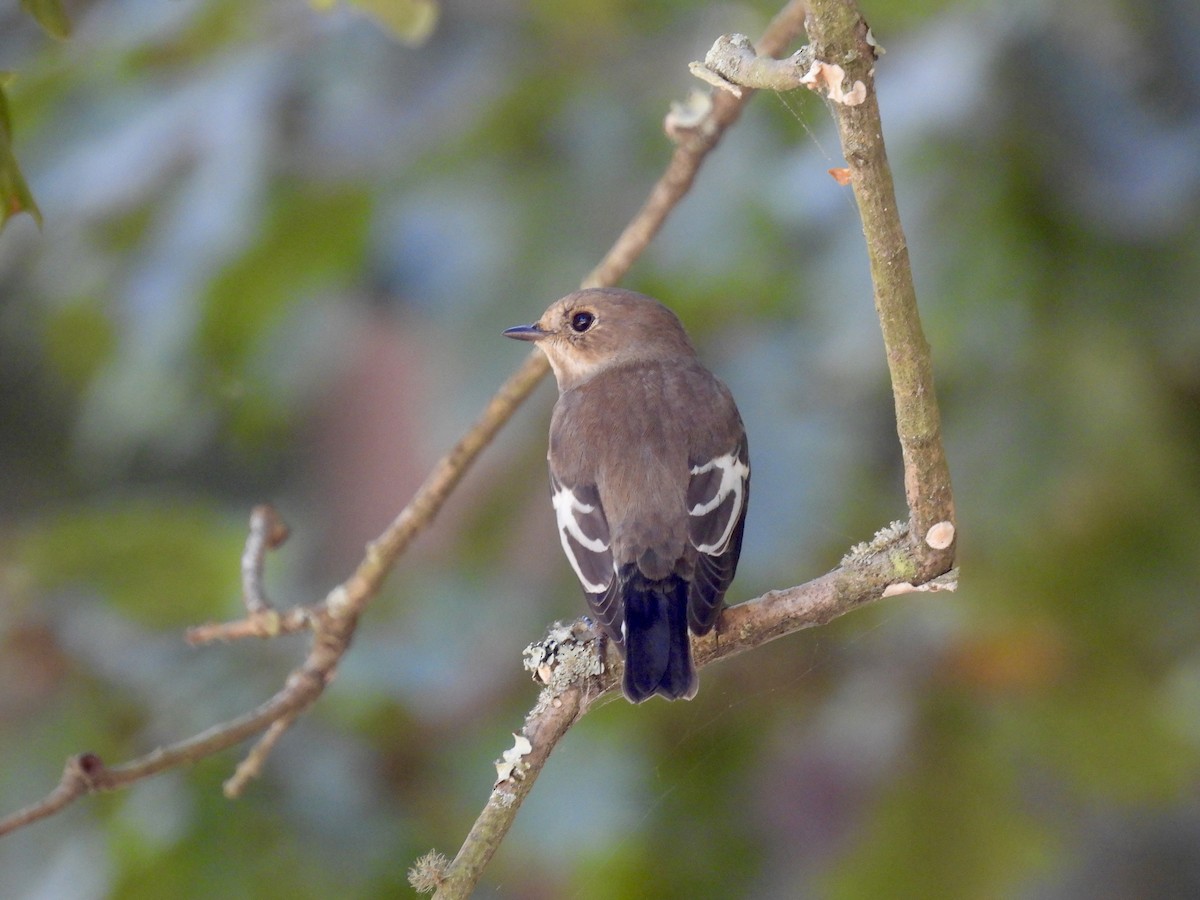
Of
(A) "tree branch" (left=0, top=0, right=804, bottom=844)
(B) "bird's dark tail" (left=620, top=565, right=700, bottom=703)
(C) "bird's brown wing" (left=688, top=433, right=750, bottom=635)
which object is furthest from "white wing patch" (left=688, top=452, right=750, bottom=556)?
(A) "tree branch" (left=0, top=0, right=804, bottom=844)

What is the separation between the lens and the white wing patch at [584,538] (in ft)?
10.3

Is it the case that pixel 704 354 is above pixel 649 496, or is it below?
above

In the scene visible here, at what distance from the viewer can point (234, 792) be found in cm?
308

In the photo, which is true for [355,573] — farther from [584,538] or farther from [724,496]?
[724,496]

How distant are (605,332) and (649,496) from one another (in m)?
0.78

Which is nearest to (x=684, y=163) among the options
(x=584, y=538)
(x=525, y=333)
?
(x=525, y=333)

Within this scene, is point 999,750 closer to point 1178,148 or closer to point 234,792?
point 1178,148

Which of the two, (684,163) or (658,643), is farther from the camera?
(684,163)

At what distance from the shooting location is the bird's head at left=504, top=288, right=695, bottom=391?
3.82 metres

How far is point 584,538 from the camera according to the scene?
323 centimetres

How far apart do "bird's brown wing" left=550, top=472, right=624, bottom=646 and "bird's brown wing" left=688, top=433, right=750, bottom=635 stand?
167 mm

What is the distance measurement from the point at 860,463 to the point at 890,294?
2021 millimetres

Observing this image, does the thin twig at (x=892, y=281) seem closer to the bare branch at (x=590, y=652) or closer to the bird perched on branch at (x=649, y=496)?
the bare branch at (x=590, y=652)

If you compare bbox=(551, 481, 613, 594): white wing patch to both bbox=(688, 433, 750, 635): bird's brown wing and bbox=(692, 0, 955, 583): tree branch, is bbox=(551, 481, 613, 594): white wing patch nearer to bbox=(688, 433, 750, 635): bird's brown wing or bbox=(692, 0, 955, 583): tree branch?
bbox=(688, 433, 750, 635): bird's brown wing
